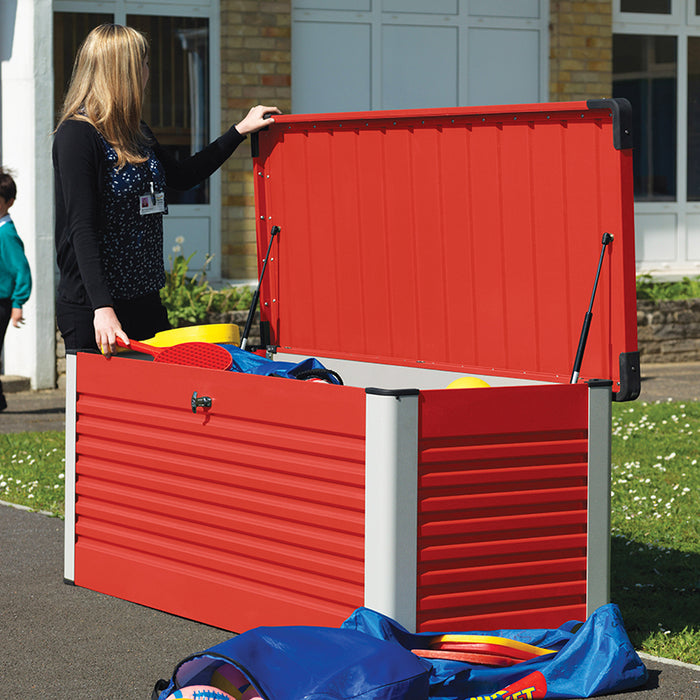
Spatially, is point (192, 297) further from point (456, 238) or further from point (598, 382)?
point (598, 382)

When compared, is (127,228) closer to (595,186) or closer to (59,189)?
(59,189)

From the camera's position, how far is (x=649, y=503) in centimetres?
648

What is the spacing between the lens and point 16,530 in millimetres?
5996

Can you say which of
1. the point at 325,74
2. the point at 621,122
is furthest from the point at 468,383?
the point at 325,74

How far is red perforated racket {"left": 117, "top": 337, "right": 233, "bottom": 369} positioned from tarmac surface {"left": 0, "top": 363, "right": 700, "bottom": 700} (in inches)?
34.6

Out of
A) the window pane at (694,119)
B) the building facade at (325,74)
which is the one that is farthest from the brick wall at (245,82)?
the window pane at (694,119)

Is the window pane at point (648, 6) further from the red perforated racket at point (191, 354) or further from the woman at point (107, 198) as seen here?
the red perforated racket at point (191, 354)

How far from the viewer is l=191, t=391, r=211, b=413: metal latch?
14.1 ft

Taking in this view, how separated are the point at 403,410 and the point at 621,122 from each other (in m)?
1.15

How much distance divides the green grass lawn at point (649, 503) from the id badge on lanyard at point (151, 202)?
7.03 ft

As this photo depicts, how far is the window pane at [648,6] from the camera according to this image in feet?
45.5

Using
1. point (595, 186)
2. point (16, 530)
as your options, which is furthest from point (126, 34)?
point (16, 530)

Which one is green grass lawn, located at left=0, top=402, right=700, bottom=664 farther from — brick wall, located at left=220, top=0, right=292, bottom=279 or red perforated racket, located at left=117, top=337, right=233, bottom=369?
brick wall, located at left=220, top=0, right=292, bottom=279

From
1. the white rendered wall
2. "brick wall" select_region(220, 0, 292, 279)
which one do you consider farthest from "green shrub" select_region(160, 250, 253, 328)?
the white rendered wall
